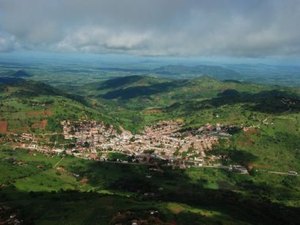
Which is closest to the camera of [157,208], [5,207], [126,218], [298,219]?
[126,218]

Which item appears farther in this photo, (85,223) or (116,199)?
(116,199)

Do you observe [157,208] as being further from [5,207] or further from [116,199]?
[5,207]

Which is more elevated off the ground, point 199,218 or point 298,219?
point 199,218

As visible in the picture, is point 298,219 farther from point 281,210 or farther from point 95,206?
point 95,206

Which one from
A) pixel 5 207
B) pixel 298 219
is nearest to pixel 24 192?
pixel 5 207

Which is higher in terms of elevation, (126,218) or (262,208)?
(126,218)

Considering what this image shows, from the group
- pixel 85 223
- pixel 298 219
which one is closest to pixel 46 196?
pixel 85 223

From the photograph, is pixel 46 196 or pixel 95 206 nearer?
pixel 95 206

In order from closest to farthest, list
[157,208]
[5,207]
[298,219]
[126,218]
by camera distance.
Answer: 1. [126,218]
2. [157,208]
3. [5,207]
4. [298,219]
